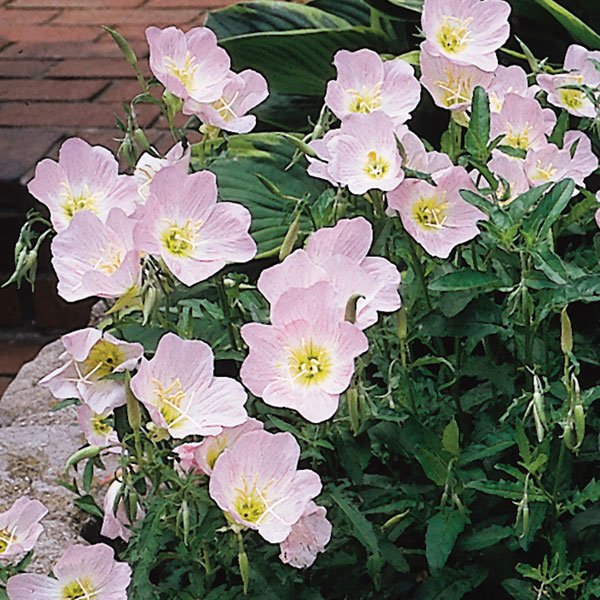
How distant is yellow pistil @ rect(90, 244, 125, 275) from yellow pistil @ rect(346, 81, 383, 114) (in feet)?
0.93

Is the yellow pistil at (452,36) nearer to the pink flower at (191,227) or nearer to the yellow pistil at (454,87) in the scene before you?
the yellow pistil at (454,87)

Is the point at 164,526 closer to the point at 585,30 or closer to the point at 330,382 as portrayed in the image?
the point at 330,382

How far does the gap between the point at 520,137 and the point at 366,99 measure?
152 millimetres

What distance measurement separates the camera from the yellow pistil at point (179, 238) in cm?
88

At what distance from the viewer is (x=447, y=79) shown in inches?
41.9

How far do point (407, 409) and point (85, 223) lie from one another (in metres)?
0.33

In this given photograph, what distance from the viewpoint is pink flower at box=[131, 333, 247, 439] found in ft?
2.75

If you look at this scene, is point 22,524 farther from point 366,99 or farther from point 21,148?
point 21,148

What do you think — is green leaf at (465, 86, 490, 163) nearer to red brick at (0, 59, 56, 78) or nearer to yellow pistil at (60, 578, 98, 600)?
yellow pistil at (60, 578, 98, 600)

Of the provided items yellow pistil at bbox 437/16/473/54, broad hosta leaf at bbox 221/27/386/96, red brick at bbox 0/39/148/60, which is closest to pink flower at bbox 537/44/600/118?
yellow pistil at bbox 437/16/473/54

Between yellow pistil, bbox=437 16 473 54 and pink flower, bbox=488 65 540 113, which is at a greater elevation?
yellow pistil, bbox=437 16 473 54

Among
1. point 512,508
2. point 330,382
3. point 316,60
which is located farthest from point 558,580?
point 316,60

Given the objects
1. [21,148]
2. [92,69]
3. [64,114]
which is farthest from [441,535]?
[92,69]

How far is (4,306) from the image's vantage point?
8.10ft
